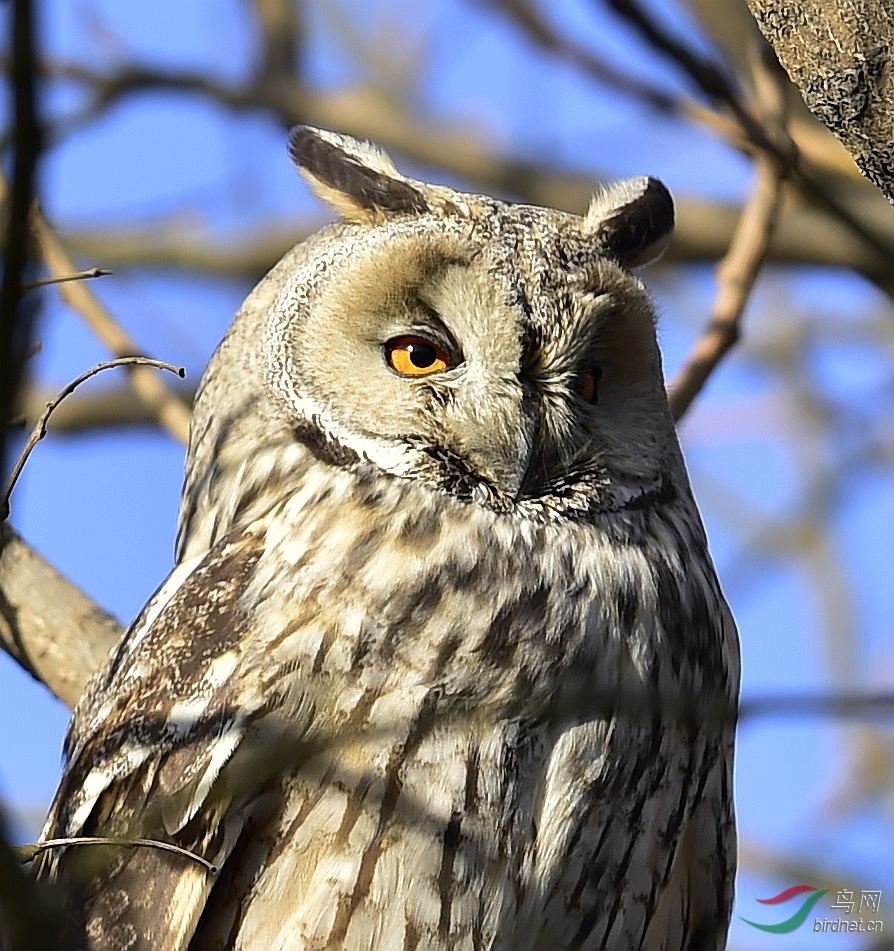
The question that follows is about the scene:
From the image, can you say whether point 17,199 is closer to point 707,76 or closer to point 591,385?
point 707,76

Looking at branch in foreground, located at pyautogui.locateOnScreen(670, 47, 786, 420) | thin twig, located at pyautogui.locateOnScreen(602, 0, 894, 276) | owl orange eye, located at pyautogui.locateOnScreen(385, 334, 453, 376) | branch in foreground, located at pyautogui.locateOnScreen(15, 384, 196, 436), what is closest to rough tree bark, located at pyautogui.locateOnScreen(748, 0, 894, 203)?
thin twig, located at pyautogui.locateOnScreen(602, 0, 894, 276)

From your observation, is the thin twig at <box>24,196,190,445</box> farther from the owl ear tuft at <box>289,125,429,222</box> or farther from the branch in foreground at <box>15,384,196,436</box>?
the branch in foreground at <box>15,384,196,436</box>

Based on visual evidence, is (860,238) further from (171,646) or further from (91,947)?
(91,947)

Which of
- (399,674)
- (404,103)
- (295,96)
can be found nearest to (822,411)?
(404,103)

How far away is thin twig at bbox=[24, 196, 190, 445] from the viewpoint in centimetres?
332

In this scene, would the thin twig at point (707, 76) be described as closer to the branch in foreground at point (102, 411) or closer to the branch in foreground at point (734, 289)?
the branch in foreground at point (734, 289)

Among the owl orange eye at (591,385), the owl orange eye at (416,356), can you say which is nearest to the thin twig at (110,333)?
the owl orange eye at (416,356)

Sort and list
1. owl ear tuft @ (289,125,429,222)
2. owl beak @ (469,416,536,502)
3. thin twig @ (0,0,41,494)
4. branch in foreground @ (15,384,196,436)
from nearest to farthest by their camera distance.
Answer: thin twig @ (0,0,41,494) → owl beak @ (469,416,536,502) → owl ear tuft @ (289,125,429,222) → branch in foreground @ (15,384,196,436)

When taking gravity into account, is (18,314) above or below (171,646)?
below

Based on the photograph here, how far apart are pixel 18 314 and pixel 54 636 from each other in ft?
6.89

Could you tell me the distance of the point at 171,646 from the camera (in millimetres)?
2510
